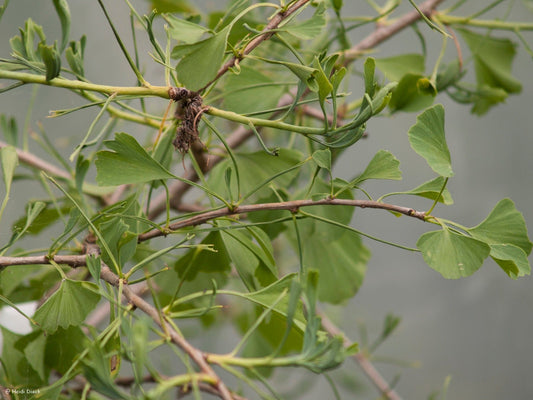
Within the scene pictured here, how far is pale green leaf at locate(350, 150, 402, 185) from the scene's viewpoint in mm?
250

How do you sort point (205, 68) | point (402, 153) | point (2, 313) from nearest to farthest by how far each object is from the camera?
1. point (205, 68)
2. point (2, 313)
3. point (402, 153)

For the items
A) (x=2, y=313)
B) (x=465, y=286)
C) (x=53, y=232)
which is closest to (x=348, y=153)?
(x=465, y=286)

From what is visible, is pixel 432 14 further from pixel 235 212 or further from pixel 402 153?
pixel 402 153

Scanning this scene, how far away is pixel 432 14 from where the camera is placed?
447mm

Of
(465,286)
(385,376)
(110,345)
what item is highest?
(110,345)

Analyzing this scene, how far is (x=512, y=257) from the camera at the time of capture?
23 cm

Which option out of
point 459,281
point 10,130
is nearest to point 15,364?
point 10,130

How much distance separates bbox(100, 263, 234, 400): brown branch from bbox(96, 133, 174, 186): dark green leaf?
0.04 m

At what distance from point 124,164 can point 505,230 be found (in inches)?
6.4

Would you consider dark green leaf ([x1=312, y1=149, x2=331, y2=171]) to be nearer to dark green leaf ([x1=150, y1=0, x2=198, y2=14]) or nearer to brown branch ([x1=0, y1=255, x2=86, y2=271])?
brown branch ([x1=0, y1=255, x2=86, y2=271])

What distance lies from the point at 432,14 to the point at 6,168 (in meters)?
0.32

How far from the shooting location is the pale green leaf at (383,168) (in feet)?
0.82

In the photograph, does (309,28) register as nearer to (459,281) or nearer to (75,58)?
(75,58)

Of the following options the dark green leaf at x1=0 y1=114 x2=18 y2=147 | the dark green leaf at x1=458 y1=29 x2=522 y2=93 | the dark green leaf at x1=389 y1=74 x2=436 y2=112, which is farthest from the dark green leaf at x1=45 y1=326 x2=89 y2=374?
the dark green leaf at x1=458 y1=29 x2=522 y2=93
